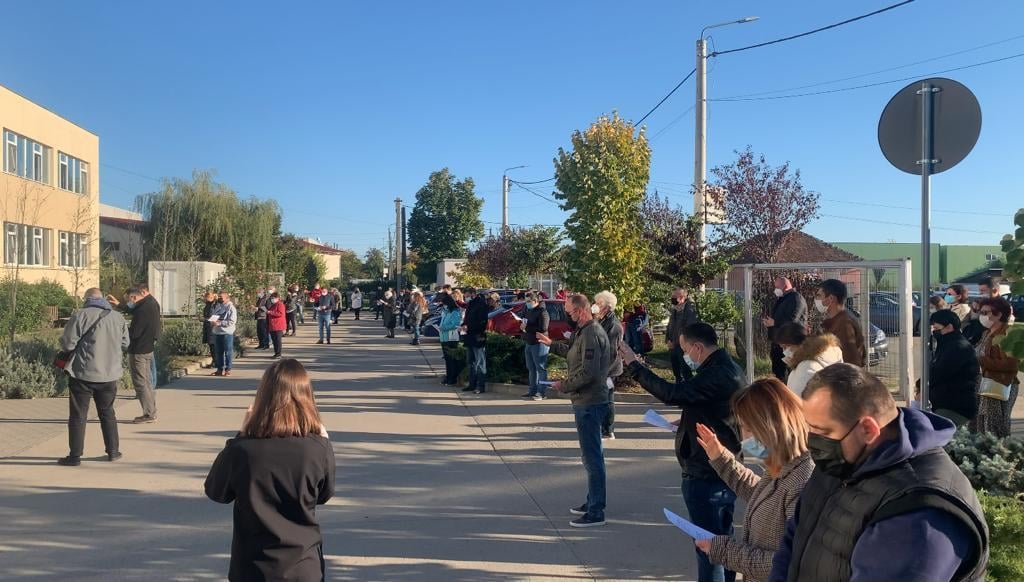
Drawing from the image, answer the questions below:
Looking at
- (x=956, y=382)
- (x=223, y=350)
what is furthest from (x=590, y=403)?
(x=223, y=350)

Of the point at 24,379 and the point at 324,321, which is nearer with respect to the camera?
the point at 24,379

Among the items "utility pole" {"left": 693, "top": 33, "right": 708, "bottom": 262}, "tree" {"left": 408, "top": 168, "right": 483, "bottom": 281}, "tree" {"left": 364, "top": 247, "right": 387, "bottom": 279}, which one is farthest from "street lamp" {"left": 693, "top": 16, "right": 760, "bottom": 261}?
"tree" {"left": 364, "top": 247, "right": 387, "bottom": 279}

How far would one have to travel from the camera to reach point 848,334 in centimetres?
685

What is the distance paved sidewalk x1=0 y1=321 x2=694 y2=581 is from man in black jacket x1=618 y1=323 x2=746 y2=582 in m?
0.95

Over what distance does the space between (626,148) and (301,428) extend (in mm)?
10268

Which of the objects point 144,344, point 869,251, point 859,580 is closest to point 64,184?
point 144,344

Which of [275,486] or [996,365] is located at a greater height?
[996,365]

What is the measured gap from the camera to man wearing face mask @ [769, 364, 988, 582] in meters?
1.88

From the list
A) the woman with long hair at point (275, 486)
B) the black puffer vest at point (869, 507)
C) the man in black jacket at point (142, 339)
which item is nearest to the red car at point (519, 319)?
the man in black jacket at point (142, 339)

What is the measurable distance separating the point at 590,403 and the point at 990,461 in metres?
2.65

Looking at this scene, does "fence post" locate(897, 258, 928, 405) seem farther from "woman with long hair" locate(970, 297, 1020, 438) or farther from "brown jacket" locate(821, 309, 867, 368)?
"brown jacket" locate(821, 309, 867, 368)

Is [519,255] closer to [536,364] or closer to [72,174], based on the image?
[72,174]

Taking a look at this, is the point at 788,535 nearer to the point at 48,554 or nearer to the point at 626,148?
the point at 48,554

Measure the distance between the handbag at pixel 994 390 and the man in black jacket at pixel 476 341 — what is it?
7361 millimetres
